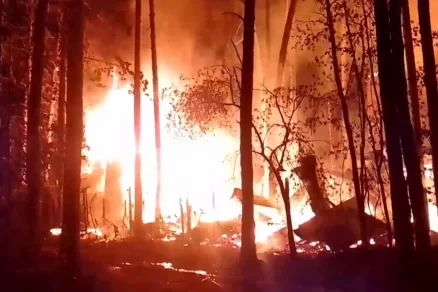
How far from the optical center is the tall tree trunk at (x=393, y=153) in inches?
537

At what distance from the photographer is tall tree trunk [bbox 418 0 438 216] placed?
17500 mm

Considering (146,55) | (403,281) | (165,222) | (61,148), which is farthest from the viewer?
(146,55)

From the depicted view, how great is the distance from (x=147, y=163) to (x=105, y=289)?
16160mm

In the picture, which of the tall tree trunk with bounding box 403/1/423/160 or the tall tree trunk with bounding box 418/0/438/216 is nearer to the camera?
the tall tree trunk with bounding box 418/0/438/216

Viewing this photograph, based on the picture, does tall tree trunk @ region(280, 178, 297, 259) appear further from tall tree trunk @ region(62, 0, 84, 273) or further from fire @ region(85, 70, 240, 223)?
fire @ region(85, 70, 240, 223)

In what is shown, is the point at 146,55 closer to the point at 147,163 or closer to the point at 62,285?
the point at 147,163

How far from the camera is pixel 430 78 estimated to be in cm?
1752

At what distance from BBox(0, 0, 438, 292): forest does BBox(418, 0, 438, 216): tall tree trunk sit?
0.12 ft

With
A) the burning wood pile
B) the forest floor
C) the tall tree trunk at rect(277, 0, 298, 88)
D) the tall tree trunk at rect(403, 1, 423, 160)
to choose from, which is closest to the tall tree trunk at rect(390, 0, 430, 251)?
the forest floor

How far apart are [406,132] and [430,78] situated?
12.8 feet

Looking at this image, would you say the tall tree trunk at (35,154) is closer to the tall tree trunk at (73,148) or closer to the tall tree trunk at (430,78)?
the tall tree trunk at (73,148)

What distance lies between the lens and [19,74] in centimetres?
2180

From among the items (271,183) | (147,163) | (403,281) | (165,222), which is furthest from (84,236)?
(403,281)

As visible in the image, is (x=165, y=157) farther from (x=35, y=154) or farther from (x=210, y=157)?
(x=35, y=154)
